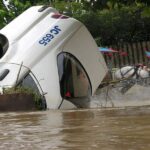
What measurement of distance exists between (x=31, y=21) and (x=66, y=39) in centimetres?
101

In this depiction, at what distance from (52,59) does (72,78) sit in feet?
1.88

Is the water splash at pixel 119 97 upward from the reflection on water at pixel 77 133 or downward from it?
downward

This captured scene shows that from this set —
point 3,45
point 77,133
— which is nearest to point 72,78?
point 3,45

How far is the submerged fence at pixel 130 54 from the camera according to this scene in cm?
2389

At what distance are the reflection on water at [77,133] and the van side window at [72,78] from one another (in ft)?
9.20

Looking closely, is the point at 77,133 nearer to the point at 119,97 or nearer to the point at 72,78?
the point at 72,78

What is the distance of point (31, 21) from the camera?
1283 centimetres

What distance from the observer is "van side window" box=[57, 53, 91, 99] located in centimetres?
1176

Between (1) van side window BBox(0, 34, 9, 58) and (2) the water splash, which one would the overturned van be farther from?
(2) the water splash

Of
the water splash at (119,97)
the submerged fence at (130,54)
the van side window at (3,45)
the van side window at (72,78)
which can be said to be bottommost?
the submerged fence at (130,54)

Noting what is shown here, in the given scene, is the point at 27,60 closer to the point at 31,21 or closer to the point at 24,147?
the point at 31,21

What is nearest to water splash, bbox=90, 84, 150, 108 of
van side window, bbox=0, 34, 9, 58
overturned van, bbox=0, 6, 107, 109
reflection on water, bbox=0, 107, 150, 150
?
overturned van, bbox=0, 6, 107, 109

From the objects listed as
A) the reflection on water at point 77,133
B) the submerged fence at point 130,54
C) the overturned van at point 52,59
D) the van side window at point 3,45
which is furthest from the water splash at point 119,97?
the submerged fence at point 130,54

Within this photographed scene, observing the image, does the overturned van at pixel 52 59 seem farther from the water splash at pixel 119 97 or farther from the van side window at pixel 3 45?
the water splash at pixel 119 97
